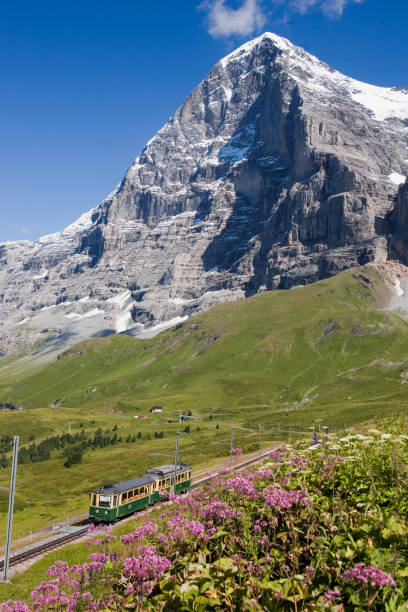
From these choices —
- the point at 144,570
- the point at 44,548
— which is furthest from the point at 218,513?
the point at 44,548

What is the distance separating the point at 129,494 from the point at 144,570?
44994 millimetres

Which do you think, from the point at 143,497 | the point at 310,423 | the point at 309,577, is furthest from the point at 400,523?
the point at 310,423

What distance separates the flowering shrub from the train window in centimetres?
3632

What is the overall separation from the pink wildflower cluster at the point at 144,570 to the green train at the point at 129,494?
40.7 meters

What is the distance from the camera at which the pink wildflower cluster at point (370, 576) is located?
8.21m

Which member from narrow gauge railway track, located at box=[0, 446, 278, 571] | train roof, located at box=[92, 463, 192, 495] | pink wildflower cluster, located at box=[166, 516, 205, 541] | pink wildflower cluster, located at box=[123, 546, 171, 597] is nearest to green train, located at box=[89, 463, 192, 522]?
train roof, located at box=[92, 463, 192, 495]

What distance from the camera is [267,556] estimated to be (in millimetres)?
11555

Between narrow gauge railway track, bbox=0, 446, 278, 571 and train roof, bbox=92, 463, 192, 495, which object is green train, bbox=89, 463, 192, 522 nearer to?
train roof, bbox=92, 463, 192, 495

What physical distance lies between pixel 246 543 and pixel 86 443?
632 feet

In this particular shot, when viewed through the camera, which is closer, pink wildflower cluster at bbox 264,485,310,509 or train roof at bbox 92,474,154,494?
pink wildflower cluster at bbox 264,485,310,509

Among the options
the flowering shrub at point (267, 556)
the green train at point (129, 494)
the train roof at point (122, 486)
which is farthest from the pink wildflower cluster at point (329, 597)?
the train roof at point (122, 486)

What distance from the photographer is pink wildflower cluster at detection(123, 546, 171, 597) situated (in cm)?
1066

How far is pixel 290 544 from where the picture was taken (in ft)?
41.5

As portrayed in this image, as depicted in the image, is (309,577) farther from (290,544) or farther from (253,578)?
(290,544)
